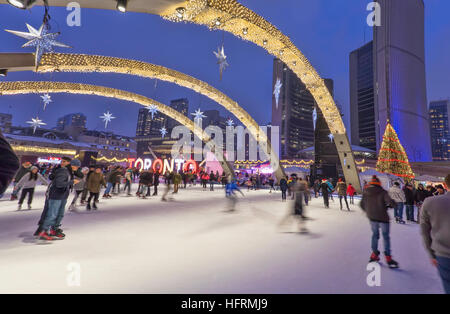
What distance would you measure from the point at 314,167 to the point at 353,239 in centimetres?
1877

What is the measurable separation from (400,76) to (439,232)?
168 feet

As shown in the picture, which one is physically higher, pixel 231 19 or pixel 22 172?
pixel 231 19

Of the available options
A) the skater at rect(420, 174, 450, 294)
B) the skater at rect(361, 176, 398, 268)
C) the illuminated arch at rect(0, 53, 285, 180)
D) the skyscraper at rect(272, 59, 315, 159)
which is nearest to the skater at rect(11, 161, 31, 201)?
the illuminated arch at rect(0, 53, 285, 180)

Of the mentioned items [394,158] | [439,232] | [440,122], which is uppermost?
[440,122]

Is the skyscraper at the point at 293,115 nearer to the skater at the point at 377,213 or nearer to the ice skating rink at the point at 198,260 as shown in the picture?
the ice skating rink at the point at 198,260

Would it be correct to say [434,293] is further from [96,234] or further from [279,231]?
[96,234]

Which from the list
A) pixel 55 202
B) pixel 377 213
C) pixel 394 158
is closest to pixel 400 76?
pixel 394 158

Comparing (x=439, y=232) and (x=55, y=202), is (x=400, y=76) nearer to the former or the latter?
(x=439, y=232)

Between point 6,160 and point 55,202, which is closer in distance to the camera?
point 6,160

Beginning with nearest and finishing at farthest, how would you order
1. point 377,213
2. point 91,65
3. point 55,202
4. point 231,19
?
1. point 377,213
2. point 55,202
3. point 231,19
4. point 91,65

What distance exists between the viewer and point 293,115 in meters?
92.6

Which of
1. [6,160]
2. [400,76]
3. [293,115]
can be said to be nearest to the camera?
[6,160]

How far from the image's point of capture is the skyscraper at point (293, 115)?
8625 centimetres
